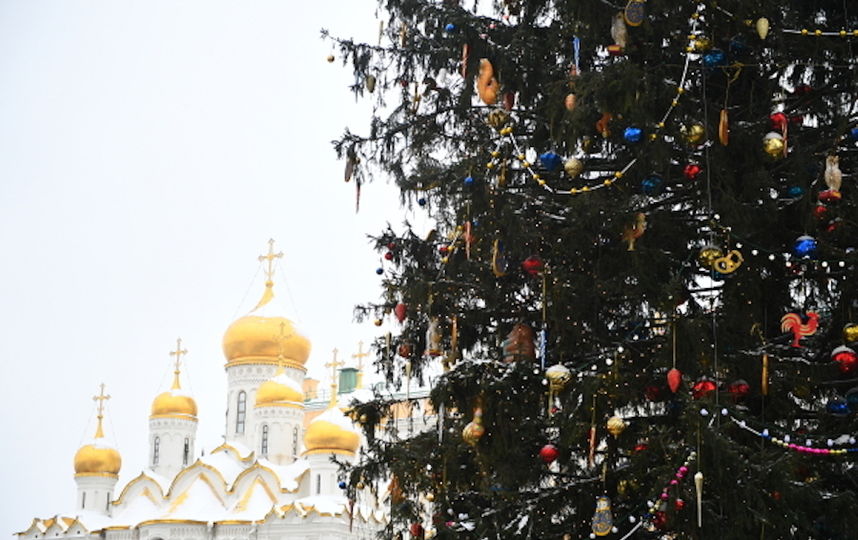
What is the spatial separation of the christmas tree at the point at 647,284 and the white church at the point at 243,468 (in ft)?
86.2

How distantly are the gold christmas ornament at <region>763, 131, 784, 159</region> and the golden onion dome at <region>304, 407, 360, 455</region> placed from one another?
30.7 m

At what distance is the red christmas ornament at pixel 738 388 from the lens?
9.79 m

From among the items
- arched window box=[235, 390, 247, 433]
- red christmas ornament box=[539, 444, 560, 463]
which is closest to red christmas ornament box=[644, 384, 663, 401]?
red christmas ornament box=[539, 444, 560, 463]

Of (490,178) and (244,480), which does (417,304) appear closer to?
(490,178)

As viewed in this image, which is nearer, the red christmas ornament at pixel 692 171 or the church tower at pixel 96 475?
the red christmas ornament at pixel 692 171

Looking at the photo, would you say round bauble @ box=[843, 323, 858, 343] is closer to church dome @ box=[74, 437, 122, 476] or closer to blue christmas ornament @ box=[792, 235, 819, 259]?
blue christmas ornament @ box=[792, 235, 819, 259]

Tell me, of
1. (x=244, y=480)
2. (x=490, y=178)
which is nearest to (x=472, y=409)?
(x=490, y=178)

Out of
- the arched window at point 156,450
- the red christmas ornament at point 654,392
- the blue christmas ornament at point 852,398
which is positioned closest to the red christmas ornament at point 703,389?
the red christmas ornament at point 654,392

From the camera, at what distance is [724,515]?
8938mm

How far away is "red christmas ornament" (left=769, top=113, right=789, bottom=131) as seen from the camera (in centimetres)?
1015

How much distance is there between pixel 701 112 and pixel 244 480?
112 ft

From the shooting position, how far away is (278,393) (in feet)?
145

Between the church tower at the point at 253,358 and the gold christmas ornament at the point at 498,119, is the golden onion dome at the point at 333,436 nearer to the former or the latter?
the church tower at the point at 253,358

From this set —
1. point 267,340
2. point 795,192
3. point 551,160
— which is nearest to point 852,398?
point 795,192
